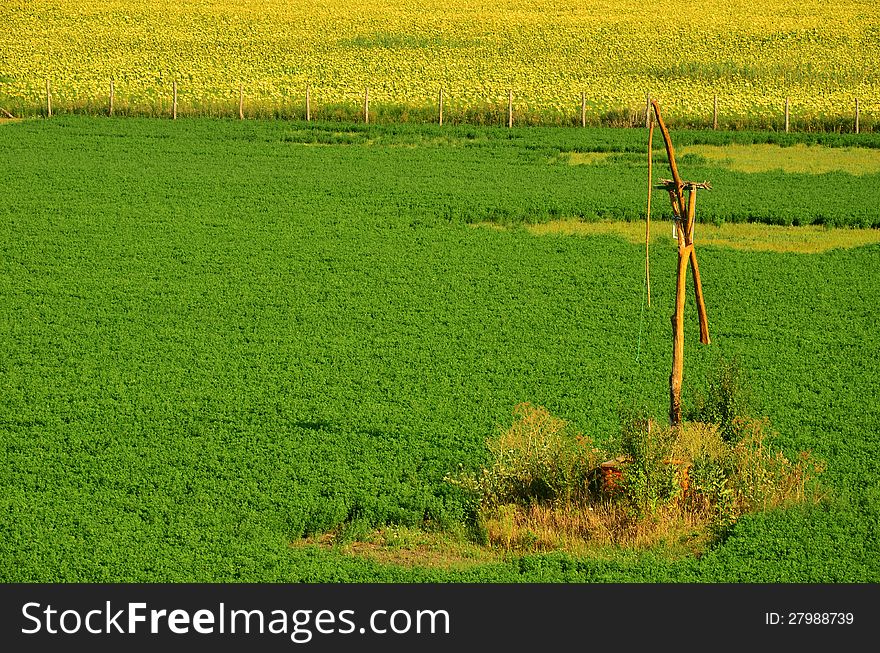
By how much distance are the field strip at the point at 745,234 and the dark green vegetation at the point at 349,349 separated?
63 cm

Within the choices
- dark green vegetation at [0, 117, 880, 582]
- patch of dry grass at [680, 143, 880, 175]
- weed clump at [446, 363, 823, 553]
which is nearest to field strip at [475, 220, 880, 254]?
dark green vegetation at [0, 117, 880, 582]

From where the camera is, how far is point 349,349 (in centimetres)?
2150

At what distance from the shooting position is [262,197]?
34.2 m

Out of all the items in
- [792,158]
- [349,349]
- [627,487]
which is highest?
[792,158]

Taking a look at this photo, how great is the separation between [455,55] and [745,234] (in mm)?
33970

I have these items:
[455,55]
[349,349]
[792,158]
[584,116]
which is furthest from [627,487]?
[455,55]

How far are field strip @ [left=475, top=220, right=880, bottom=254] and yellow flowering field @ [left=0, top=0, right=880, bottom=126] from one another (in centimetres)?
1615

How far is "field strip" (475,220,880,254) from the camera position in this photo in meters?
30.2

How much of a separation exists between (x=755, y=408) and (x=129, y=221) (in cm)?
1927

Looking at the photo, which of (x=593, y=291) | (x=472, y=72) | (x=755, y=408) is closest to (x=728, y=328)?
(x=593, y=291)

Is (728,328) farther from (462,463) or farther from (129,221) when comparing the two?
(129,221)

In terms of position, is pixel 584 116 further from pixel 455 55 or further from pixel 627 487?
pixel 627 487

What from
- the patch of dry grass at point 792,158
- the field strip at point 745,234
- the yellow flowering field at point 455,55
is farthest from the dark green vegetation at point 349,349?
the yellow flowering field at point 455,55

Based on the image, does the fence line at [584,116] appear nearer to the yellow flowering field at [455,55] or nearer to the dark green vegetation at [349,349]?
the yellow flowering field at [455,55]
